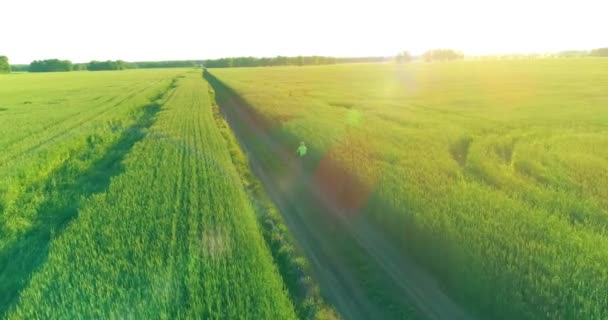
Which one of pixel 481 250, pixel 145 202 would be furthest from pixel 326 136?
pixel 481 250

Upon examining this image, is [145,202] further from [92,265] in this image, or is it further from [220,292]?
[220,292]

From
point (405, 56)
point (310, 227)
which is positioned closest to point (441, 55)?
point (405, 56)

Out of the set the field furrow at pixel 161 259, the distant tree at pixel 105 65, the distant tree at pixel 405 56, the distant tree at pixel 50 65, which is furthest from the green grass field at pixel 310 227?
the distant tree at pixel 105 65

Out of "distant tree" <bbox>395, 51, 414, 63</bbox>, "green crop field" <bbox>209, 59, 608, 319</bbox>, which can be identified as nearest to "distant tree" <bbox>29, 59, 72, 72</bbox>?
"distant tree" <bbox>395, 51, 414, 63</bbox>

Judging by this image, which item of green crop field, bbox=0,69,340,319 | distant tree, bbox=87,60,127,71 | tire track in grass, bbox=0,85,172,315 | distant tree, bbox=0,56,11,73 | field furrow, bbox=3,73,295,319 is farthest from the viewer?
distant tree, bbox=87,60,127,71

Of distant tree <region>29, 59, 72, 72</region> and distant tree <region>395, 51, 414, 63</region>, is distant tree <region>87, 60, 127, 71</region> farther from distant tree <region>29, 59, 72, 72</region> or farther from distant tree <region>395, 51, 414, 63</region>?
distant tree <region>395, 51, 414, 63</region>

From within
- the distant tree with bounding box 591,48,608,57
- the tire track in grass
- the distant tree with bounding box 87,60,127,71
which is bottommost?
the tire track in grass

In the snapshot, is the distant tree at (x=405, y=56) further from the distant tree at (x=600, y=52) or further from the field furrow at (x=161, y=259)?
the field furrow at (x=161, y=259)

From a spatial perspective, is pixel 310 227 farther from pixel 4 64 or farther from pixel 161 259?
pixel 4 64
